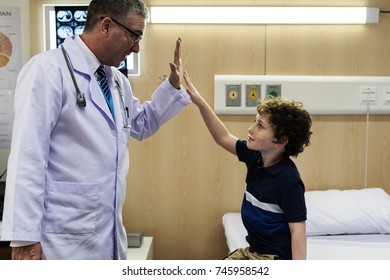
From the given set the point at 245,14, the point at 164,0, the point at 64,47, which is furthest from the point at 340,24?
the point at 64,47

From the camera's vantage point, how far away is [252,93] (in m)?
2.40

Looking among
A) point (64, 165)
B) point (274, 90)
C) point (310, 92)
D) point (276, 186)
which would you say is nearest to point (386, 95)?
point (310, 92)

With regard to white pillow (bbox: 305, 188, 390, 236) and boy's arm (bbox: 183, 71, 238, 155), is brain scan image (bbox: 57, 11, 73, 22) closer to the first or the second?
boy's arm (bbox: 183, 71, 238, 155)

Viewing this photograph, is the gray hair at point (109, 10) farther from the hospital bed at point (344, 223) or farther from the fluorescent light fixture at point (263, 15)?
the hospital bed at point (344, 223)

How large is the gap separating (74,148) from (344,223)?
1484 mm

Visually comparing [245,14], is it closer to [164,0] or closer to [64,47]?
[164,0]

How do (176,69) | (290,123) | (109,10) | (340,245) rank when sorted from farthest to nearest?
(340,245) < (176,69) < (290,123) < (109,10)

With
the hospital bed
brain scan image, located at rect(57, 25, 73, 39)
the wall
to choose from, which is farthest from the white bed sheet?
brain scan image, located at rect(57, 25, 73, 39)

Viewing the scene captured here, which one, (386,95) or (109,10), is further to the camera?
(386,95)

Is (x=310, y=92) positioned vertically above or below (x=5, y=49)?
below

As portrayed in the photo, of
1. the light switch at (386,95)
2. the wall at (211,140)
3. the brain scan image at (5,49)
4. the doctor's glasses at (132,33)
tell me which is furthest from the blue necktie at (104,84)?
the light switch at (386,95)

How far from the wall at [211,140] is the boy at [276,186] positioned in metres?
0.88

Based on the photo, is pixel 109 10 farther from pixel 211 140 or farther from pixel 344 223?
pixel 344 223
